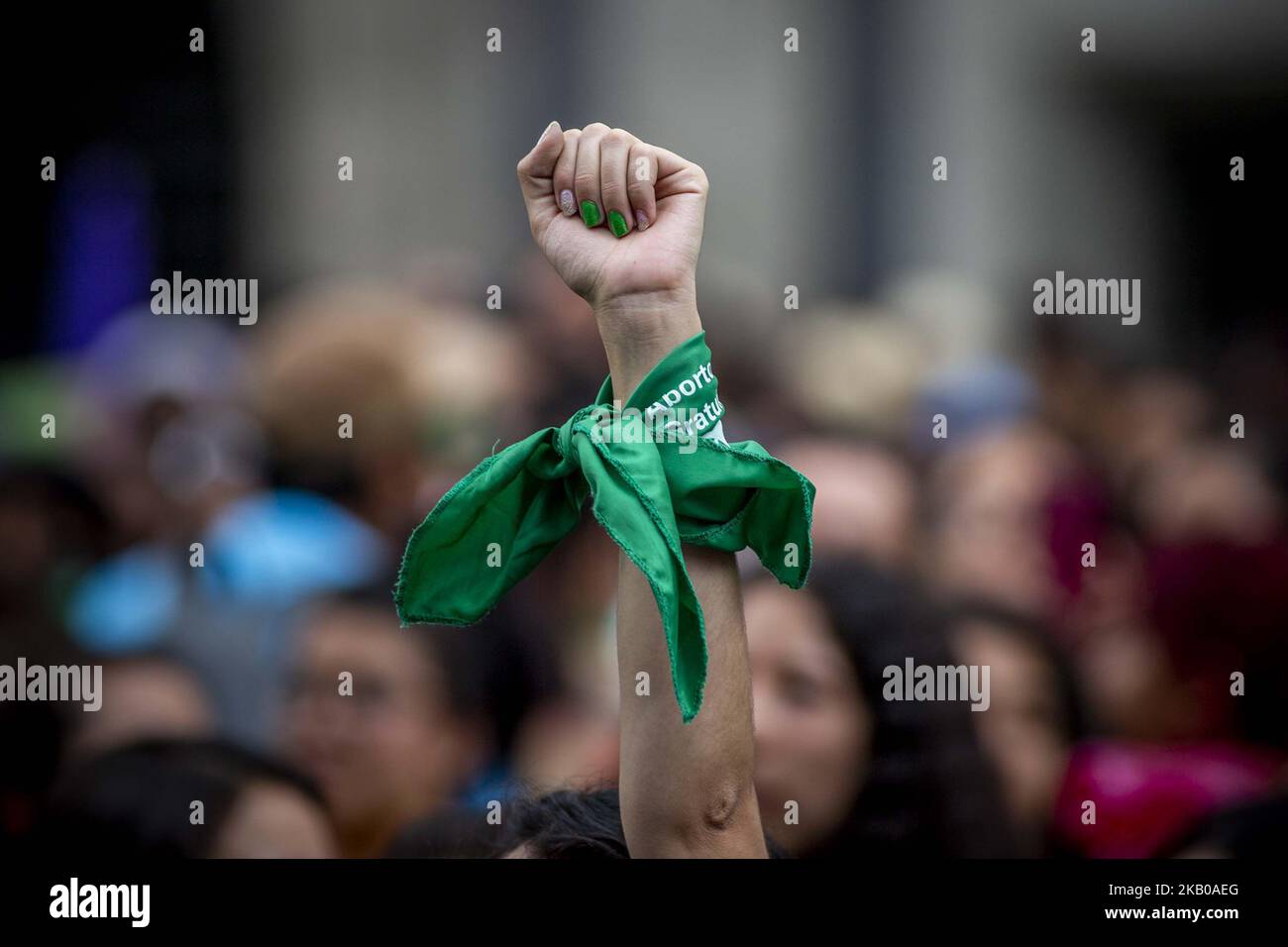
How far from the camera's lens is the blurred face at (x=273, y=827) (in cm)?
216

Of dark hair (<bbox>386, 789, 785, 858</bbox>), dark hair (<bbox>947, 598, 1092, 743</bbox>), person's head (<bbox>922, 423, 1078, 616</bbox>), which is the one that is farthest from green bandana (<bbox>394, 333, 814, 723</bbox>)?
person's head (<bbox>922, 423, 1078, 616</bbox>)

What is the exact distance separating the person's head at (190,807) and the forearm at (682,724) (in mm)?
838

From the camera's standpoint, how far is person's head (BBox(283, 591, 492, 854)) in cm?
294

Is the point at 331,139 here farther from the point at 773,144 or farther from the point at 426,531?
the point at 426,531

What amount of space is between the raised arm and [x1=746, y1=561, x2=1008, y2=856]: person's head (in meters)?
0.80

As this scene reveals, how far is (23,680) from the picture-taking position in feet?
10.7

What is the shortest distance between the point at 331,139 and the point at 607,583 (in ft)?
10.0

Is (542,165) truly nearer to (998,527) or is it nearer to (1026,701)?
(1026,701)

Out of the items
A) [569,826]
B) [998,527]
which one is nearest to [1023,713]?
[998,527]

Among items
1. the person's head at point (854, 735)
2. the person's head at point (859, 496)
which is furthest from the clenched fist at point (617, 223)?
the person's head at point (859, 496)

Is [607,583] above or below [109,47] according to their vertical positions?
below

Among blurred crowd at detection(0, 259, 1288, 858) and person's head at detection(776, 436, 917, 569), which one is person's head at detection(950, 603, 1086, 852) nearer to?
blurred crowd at detection(0, 259, 1288, 858)
